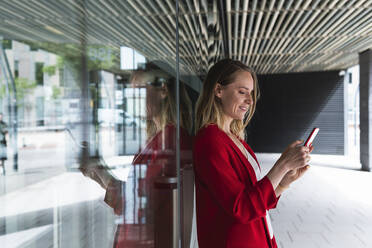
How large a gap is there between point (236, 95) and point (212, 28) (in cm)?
391

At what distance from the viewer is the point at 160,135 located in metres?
1.38

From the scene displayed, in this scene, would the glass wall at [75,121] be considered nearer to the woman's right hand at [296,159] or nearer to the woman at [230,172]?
the woman at [230,172]

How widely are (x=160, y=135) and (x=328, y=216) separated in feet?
12.6

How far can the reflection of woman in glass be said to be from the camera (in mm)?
874

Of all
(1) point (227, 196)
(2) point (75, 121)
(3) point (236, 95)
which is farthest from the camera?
(3) point (236, 95)

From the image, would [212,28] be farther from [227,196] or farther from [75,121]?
[75,121]

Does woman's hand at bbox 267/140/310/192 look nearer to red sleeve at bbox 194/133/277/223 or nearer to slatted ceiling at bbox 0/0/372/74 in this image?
red sleeve at bbox 194/133/277/223

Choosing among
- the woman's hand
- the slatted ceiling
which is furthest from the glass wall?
the woman's hand

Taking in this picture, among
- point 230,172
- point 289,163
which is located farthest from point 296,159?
point 230,172

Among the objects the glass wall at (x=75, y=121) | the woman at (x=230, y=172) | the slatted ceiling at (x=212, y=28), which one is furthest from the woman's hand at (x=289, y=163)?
the slatted ceiling at (x=212, y=28)

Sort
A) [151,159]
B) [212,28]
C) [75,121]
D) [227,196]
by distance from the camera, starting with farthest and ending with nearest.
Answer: [212,28], [151,159], [227,196], [75,121]

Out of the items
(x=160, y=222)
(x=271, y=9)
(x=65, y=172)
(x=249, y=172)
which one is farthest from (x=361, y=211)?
(x=65, y=172)

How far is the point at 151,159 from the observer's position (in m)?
1.27

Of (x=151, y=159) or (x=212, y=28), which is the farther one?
(x=212, y=28)
